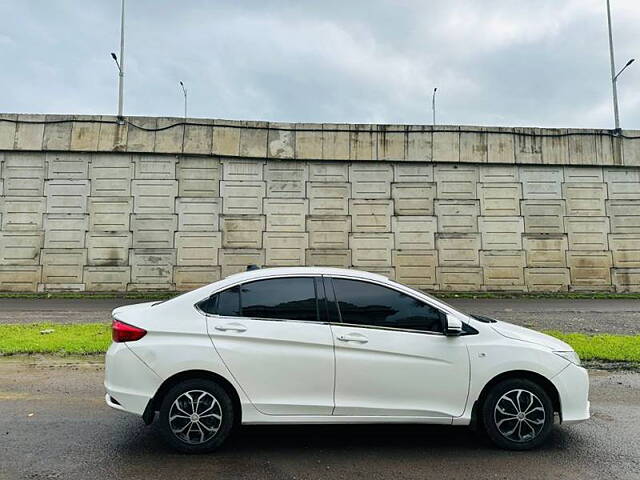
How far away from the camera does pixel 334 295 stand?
3.91 m

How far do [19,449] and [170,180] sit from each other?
12.1 metres

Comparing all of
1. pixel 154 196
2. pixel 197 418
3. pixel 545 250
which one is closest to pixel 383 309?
pixel 197 418

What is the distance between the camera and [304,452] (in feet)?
12.2

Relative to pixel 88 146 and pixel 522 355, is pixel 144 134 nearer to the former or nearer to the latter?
pixel 88 146

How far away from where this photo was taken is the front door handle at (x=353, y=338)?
3699 mm

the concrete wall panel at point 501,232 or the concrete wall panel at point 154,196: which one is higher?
the concrete wall panel at point 154,196

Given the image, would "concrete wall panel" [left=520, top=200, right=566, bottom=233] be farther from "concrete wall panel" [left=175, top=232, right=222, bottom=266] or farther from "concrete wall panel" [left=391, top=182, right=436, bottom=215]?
"concrete wall panel" [left=175, top=232, right=222, bottom=266]

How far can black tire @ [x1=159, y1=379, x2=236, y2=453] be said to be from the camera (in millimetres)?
3627

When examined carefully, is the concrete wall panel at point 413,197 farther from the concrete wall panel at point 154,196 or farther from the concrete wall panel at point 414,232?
the concrete wall panel at point 154,196

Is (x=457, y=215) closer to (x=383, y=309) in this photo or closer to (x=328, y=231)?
(x=328, y=231)

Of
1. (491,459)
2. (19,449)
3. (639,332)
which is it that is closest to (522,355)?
(491,459)

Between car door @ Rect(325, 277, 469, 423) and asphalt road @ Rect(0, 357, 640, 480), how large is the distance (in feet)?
1.28

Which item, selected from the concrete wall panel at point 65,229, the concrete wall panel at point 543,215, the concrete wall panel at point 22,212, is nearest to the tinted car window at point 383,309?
the concrete wall panel at point 543,215

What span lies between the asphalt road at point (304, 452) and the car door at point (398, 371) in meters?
0.39
